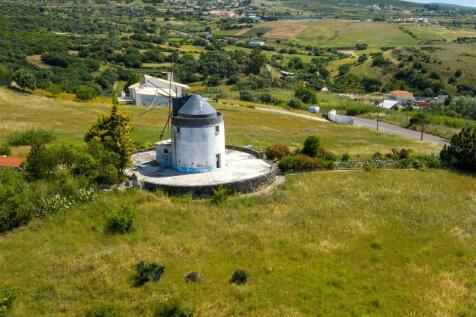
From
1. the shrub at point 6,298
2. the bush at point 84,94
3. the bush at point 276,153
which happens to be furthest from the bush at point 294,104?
the shrub at point 6,298

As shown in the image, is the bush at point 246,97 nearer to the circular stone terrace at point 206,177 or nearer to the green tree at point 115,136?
the circular stone terrace at point 206,177

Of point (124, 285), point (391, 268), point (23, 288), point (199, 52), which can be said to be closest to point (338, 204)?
point (391, 268)

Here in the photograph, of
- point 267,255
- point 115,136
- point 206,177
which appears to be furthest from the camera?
point 115,136

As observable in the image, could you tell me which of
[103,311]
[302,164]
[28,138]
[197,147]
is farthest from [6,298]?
[28,138]

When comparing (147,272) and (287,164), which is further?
(287,164)

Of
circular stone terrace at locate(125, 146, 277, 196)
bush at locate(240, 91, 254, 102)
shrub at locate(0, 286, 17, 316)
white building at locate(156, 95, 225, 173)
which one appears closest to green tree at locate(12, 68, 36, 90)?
bush at locate(240, 91, 254, 102)

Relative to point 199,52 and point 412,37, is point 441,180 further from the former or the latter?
point 412,37

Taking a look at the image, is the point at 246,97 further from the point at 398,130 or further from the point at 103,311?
the point at 103,311
